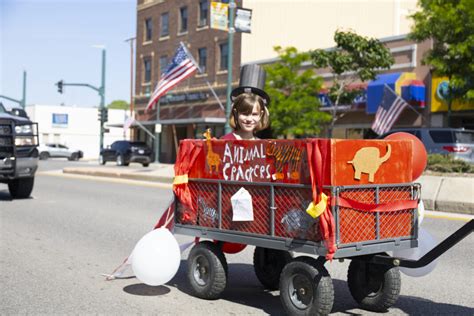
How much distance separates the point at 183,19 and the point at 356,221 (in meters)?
42.2

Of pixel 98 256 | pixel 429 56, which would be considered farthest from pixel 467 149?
pixel 98 256

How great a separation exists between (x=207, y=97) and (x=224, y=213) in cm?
3773

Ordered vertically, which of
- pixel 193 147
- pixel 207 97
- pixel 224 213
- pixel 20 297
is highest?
pixel 207 97

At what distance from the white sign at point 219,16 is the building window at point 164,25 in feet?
76.5

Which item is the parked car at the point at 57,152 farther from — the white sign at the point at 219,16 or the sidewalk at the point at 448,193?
the sidewalk at the point at 448,193

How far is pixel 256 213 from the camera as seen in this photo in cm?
528

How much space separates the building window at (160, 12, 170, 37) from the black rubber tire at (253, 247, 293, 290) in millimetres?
42126

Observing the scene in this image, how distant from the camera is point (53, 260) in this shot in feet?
24.9

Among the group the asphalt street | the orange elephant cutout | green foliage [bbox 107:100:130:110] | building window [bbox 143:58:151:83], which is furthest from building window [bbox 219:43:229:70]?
green foliage [bbox 107:100:130:110]

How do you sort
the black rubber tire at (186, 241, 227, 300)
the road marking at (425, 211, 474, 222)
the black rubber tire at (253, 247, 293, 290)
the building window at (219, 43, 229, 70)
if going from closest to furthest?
the black rubber tire at (186, 241, 227, 300) → the black rubber tire at (253, 247, 293, 290) → the road marking at (425, 211, 474, 222) → the building window at (219, 43, 229, 70)

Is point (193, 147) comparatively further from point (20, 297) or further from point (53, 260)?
point (53, 260)

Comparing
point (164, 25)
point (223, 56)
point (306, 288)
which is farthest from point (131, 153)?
point (306, 288)

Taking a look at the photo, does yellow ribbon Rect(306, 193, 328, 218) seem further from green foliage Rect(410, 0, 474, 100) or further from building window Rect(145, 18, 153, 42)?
building window Rect(145, 18, 153, 42)

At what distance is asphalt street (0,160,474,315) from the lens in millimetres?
5453
